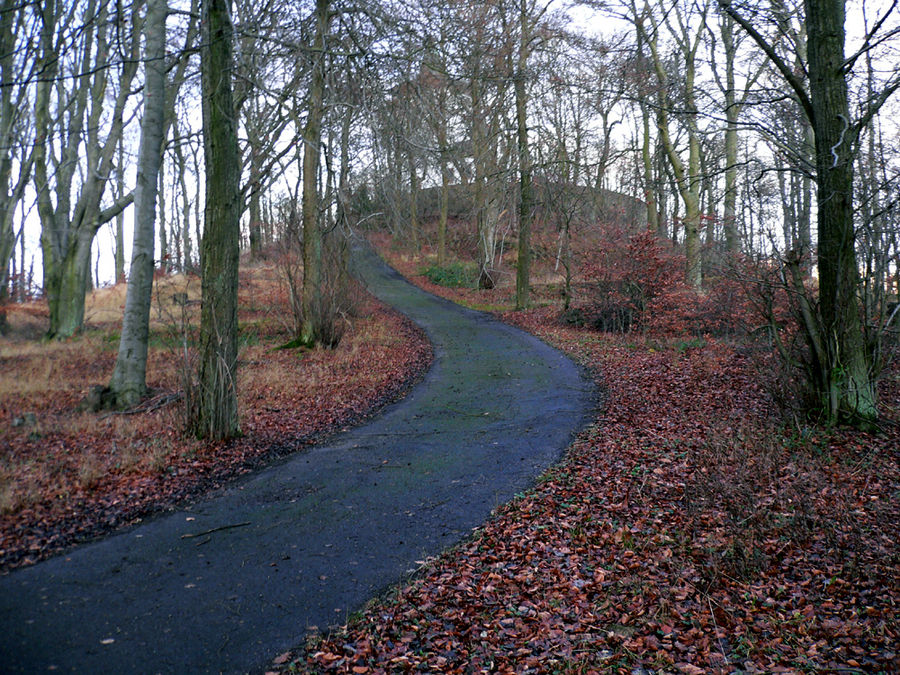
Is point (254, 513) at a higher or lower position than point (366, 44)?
lower

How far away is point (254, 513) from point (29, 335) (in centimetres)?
1889

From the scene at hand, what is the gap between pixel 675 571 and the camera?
4.45 metres

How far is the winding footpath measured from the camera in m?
3.67

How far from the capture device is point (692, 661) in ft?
11.3

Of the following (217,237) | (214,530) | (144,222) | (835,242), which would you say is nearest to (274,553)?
(214,530)

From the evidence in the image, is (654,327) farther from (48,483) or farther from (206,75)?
(48,483)

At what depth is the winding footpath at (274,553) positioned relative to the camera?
145 inches

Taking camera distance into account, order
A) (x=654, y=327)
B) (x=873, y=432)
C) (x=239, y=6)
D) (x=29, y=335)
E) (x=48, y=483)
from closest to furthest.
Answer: (x=48, y=483) → (x=873, y=432) → (x=239, y=6) → (x=654, y=327) → (x=29, y=335)

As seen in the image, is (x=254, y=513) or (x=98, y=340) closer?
(x=254, y=513)

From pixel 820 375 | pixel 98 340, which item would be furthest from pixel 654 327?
pixel 98 340

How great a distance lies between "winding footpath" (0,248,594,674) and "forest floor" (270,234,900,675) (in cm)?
35

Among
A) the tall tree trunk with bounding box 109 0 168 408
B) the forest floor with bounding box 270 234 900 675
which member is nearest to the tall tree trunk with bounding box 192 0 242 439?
the tall tree trunk with bounding box 109 0 168 408

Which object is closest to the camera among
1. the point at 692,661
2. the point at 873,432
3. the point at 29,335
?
the point at 692,661

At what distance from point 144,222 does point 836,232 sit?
975cm
